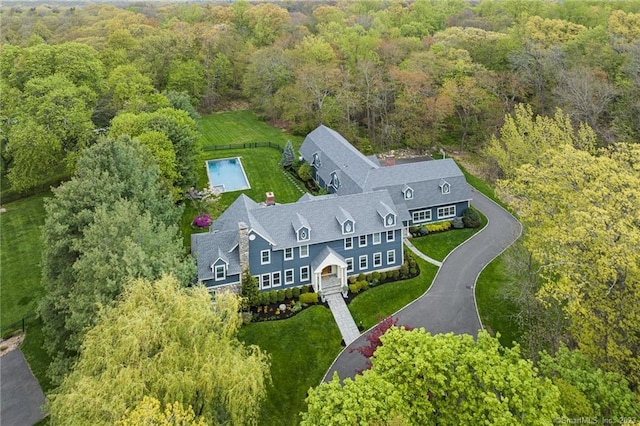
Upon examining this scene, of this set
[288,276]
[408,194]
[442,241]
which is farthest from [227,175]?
[442,241]

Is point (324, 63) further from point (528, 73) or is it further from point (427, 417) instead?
point (427, 417)

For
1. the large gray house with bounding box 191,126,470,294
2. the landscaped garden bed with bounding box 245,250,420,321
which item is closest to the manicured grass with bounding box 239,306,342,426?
the landscaped garden bed with bounding box 245,250,420,321

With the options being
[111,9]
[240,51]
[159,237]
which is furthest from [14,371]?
[111,9]

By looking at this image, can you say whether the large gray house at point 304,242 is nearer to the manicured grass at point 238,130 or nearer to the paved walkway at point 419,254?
the paved walkway at point 419,254

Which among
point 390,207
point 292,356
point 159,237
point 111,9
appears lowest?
point 292,356

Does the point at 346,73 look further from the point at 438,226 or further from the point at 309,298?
the point at 309,298

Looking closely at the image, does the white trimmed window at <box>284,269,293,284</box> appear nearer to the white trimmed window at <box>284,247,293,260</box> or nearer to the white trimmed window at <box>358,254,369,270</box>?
the white trimmed window at <box>284,247,293,260</box>
